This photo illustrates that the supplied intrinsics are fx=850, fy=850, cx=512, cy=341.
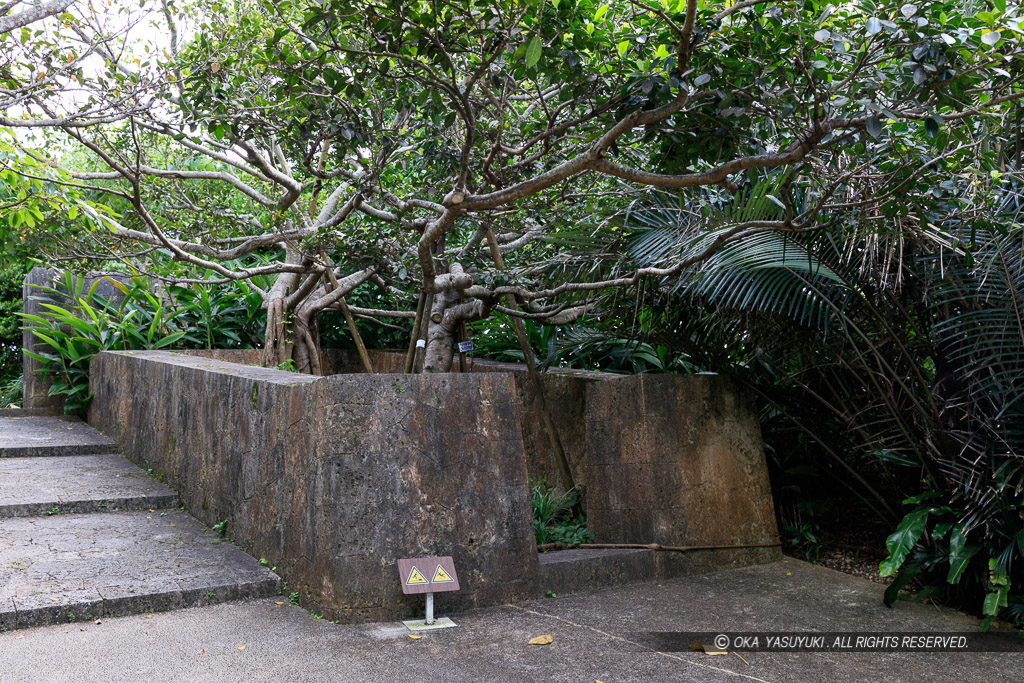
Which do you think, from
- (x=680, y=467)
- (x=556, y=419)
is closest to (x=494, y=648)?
(x=680, y=467)

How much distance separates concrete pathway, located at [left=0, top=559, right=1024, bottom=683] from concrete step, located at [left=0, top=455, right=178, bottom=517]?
1946 millimetres

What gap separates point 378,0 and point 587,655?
355 centimetres

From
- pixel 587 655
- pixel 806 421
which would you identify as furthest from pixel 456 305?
pixel 587 655

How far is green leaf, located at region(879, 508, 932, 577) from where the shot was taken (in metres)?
4.31

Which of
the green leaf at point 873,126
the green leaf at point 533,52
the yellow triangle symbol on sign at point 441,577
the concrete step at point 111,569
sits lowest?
the concrete step at point 111,569

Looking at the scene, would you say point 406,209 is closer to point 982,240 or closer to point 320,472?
point 320,472

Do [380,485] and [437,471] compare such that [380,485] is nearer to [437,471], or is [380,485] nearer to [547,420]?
[437,471]

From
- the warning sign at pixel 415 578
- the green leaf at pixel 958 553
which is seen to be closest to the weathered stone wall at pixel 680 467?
the green leaf at pixel 958 553

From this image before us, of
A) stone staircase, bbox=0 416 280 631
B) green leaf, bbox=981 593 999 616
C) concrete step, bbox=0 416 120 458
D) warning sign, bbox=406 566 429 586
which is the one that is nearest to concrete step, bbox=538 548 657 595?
warning sign, bbox=406 566 429 586

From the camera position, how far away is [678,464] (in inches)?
204

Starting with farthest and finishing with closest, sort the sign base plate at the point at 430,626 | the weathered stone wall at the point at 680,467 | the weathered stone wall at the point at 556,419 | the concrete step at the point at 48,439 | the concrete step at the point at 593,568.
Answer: the concrete step at the point at 48,439
the weathered stone wall at the point at 556,419
the weathered stone wall at the point at 680,467
the concrete step at the point at 593,568
the sign base plate at the point at 430,626

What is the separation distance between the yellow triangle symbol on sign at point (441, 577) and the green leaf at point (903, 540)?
86.0 inches

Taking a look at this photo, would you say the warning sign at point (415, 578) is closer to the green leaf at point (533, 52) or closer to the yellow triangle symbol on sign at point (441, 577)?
the yellow triangle symbol on sign at point (441, 577)

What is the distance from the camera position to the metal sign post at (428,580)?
4.00m
